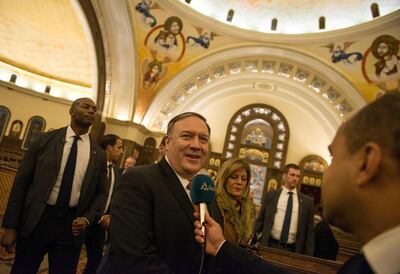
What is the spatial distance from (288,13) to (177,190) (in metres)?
12.7

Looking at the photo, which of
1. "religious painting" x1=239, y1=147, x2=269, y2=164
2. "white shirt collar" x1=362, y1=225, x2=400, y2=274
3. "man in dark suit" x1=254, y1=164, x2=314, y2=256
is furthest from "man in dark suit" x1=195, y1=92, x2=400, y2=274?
"religious painting" x1=239, y1=147, x2=269, y2=164

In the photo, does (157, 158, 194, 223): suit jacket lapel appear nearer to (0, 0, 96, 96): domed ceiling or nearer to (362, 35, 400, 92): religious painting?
(362, 35, 400, 92): religious painting

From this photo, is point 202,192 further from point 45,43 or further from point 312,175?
point 45,43

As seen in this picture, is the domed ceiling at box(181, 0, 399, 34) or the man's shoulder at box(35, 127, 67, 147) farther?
the domed ceiling at box(181, 0, 399, 34)

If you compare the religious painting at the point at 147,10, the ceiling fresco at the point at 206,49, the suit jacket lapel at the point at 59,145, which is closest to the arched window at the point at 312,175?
the ceiling fresco at the point at 206,49

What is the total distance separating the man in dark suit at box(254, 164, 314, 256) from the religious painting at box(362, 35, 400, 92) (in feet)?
29.1

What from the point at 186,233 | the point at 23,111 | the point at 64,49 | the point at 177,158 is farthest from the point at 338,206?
the point at 23,111

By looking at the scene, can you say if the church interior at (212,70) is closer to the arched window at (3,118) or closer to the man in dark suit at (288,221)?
the arched window at (3,118)

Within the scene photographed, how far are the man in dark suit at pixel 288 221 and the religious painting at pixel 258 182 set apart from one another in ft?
35.1

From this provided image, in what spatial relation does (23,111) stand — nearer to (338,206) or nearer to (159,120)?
(159,120)

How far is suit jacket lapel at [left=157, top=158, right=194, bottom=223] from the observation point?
1392 millimetres

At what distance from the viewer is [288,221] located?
4070mm

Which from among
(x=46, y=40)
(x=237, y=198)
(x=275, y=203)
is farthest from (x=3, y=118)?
(x=237, y=198)

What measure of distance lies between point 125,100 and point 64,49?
21.3ft
